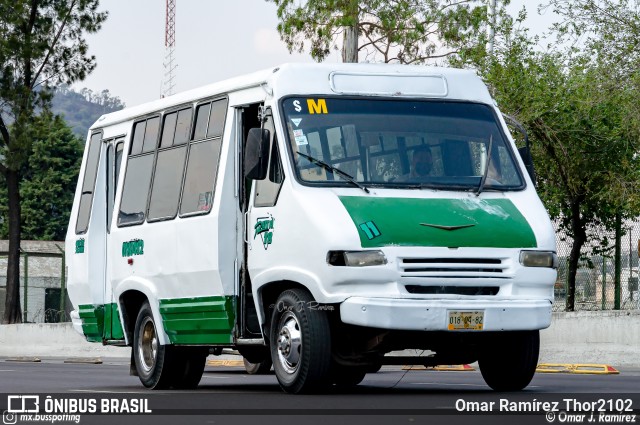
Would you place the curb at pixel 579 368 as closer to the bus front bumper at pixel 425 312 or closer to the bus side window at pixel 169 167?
the bus side window at pixel 169 167

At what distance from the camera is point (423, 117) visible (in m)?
14.8

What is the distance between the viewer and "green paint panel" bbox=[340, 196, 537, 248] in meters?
13.5

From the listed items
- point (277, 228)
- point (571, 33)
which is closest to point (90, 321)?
point (277, 228)

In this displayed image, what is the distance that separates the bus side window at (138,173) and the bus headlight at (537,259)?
479 centimetres

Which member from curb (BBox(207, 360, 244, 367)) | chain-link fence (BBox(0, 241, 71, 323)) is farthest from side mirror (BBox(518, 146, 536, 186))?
chain-link fence (BBox(0, 241, 71, 323))

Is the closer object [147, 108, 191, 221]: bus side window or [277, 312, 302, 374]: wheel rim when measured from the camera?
[277, 312, 302, 374]: wheel rim

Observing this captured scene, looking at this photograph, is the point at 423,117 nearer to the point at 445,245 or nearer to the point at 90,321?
the point at 445,245

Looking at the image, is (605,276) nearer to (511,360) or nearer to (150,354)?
(150,354)

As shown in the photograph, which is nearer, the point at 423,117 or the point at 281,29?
the point at 423,117

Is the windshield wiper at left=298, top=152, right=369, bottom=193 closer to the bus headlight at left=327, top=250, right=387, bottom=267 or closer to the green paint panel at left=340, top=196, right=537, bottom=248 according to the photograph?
the green paint panel at left=340, top=196, right=537, bottom=248

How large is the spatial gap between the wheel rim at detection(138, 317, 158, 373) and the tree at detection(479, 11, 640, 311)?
37.5 ft

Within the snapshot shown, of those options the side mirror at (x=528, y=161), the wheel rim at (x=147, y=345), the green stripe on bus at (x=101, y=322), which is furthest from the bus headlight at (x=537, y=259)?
the green stripe on bus at (x=101, y=322)

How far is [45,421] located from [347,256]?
3.53m

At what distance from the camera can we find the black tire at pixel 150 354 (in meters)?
16.4
